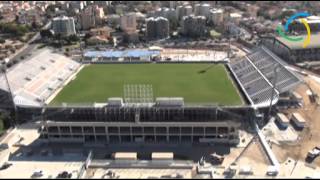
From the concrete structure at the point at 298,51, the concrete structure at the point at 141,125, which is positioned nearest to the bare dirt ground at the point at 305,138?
the concrete structure at the point at 141,125

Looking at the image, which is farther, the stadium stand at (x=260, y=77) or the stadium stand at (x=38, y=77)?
the stadium stand at (x=38, y=77)

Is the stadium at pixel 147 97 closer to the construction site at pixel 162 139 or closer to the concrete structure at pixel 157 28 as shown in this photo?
the construction site at pixel 162 139

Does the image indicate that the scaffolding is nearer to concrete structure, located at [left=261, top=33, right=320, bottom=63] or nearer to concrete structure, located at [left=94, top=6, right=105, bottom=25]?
concrete structure, located at [left=261, top=33, right=320, bottom=63]

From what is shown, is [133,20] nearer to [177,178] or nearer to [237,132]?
[237,132]

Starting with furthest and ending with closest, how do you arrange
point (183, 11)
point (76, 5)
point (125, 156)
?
point (76, 5) → point (183, 11) → point (125, 156)

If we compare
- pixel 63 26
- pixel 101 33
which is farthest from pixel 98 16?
pixel 63 26

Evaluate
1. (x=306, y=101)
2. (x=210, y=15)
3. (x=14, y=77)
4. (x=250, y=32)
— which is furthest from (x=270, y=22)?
(x=14, y=77)

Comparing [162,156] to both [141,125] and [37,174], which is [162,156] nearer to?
[141,125]
